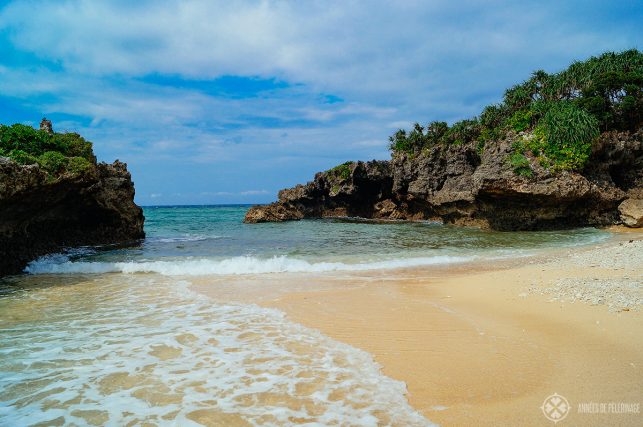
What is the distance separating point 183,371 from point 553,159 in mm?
27716

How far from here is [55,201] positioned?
14758mm

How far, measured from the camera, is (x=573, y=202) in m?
26.3

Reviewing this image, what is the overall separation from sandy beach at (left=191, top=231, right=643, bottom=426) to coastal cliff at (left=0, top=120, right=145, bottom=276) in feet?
20.5

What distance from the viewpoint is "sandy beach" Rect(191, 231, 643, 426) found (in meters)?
3.84

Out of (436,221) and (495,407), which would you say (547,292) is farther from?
(436,221)

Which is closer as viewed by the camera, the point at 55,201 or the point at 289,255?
the point at 55,201

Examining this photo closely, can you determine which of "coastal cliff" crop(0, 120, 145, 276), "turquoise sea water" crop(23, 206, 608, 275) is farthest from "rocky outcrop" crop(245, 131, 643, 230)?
"coastal cliff" crop(0, 120, 145, 276)

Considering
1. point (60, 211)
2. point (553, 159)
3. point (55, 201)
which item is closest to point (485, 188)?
point (553, 159)

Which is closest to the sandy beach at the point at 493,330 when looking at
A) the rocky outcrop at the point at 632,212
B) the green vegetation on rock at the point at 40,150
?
the green vegetation on rock at the point at 40,150

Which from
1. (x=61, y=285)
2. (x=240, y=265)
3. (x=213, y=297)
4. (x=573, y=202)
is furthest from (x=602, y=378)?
(x=573, y=202)

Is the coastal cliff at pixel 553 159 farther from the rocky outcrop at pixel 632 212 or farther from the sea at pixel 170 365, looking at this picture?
the sea at pixel 170 365

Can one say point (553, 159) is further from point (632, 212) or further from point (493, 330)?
point (493, 330)

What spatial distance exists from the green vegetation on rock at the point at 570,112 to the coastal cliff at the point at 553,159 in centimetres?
7

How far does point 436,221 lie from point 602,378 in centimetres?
3822
